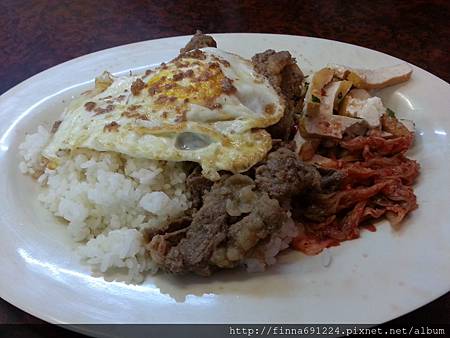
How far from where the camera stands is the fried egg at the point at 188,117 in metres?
2.20

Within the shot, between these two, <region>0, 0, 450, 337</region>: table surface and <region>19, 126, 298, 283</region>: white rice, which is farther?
<region>0, 0, 450, 337</region>: table surface

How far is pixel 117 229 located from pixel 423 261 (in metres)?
1.24

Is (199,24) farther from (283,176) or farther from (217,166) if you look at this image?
(283,176)

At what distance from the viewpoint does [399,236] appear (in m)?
2.07

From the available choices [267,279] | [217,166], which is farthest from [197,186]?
[267,279]

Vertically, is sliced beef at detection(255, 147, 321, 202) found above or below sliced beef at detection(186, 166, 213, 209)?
above

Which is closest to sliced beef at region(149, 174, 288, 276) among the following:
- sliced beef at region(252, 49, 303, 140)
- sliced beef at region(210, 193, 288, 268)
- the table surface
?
sliced beef at region(210, 193, 288, 268)

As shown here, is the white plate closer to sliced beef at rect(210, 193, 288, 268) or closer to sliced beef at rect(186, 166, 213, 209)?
sliced beef at rect(210, 193, 288, 268)

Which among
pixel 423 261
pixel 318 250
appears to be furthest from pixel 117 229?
pixel 423 261

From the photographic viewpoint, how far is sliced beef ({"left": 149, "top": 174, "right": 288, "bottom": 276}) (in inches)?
76.2

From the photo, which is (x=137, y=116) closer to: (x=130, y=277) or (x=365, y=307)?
(x=130, y=277)

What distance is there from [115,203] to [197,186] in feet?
1.19

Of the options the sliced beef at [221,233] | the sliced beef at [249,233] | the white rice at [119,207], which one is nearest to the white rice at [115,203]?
the white rice at [119,207]

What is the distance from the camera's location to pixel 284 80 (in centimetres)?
269
